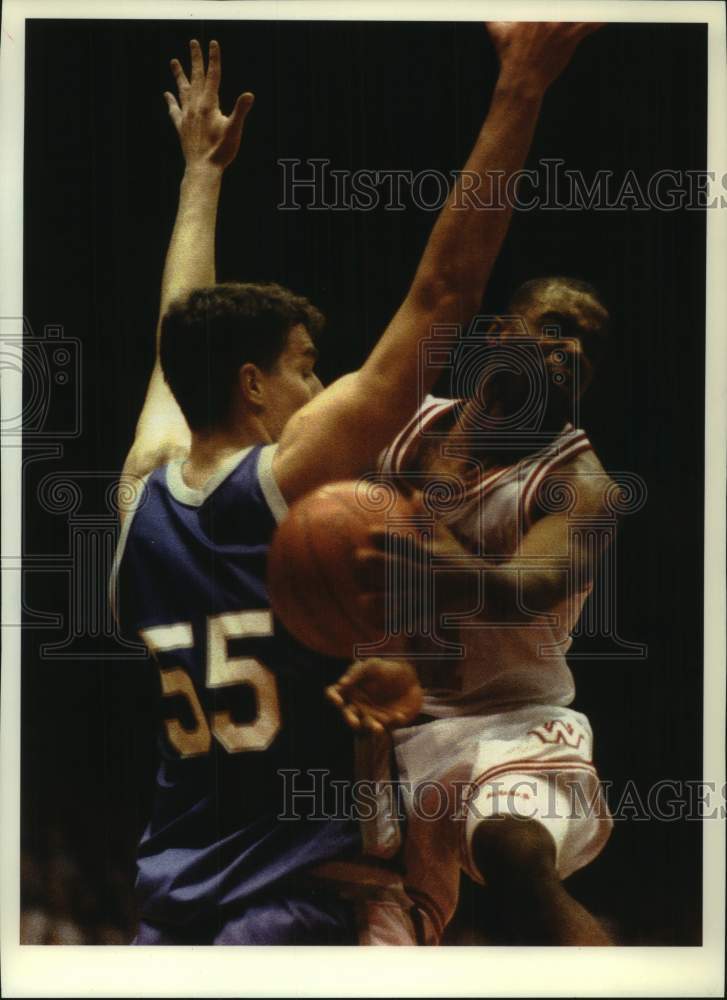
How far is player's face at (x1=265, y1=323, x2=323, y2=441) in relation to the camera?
2312 mm

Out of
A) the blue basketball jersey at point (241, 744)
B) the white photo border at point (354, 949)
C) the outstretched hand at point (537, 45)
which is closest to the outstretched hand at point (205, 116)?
the white photo border at point (354, 949)

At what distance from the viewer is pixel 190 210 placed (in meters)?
2.33

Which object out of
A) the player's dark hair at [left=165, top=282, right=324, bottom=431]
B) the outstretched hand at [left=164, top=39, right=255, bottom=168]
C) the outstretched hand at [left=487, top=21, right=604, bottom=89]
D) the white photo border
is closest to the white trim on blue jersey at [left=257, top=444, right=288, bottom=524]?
the player's dark hair at [left=165, top=282, right=324, bottom=431]

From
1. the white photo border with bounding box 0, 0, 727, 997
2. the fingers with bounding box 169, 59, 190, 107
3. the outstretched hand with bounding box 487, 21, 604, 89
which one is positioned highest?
the outstretched hand with bounding box 487, 21, 604, 89

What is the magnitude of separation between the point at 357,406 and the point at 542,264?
574mm

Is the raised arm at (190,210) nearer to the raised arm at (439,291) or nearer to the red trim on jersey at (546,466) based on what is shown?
the raised arm at (439,291)

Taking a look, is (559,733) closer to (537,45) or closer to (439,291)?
Answer: (439,291)

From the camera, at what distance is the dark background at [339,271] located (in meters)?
2.33

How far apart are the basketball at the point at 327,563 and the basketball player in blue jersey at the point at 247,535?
1.4 inches

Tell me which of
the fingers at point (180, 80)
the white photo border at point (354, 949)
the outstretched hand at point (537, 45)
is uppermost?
the outstretched hand at point (537, 45)

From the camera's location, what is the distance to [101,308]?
2344mm

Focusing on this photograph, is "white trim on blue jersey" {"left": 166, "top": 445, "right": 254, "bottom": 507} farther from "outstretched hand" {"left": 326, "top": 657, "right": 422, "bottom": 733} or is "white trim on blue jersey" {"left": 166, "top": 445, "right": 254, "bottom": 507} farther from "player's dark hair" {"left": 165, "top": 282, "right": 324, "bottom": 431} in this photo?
"outstretched hand" {"left": 326, "top": 657, "right": 422, "bottom": 733}

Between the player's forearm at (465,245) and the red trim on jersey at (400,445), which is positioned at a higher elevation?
the player's forearm at (465,245)

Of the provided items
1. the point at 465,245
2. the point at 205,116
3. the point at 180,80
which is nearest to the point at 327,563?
the point at 465,245
